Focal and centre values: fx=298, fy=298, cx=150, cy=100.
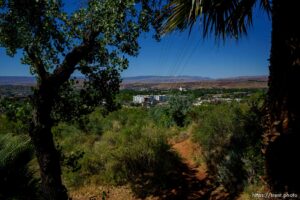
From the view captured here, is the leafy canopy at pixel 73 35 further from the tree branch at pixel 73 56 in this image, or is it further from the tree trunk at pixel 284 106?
the tree trunk at pixel 284 106

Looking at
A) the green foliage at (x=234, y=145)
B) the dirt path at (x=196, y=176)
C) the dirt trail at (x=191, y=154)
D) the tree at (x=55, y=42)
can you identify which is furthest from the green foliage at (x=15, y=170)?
the dirt trail at (x=191, y=154)

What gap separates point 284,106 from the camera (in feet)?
8.98

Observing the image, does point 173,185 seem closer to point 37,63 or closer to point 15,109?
point 15,109

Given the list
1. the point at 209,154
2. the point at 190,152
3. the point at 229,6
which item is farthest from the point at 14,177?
the point at 190,152

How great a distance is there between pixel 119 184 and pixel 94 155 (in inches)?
65.0

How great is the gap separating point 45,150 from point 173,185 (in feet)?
13.2

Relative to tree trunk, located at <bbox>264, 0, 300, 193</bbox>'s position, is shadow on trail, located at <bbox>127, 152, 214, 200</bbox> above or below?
below

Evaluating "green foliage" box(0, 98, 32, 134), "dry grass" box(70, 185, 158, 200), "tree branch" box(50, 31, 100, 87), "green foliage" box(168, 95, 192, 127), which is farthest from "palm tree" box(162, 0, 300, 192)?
"green foliage" box(168, 95, 192, 127)

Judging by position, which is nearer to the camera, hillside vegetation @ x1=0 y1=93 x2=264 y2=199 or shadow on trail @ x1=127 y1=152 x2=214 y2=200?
hillside vegetation @ x1=0 y1=93 x2=264 y2=199

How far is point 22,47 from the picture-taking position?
5.55 metres

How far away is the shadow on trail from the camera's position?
7480mm

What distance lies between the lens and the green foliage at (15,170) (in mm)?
3604

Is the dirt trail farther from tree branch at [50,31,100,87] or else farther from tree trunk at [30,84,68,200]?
tree branch at [50,31,100,87]

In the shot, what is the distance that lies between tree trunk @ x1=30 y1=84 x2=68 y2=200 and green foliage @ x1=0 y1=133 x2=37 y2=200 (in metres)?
1.39
